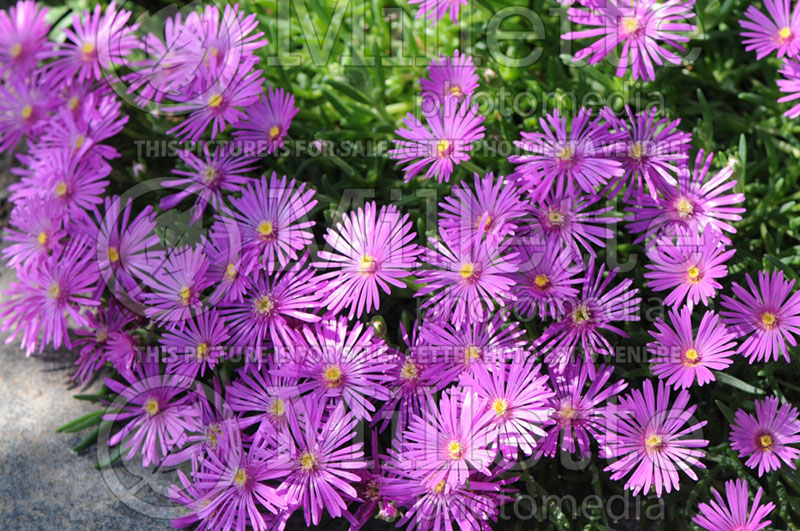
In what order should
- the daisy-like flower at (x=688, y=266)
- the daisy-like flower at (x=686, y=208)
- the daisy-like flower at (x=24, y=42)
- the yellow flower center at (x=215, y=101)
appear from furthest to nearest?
1. the daisy-like flower at (x=24, y=42)
2. the yellow flower center at (x=215, y=101)
3. the daisy-like flower at (x=686, y=208)
4. the daisy-like flower at (x=688, y=266)

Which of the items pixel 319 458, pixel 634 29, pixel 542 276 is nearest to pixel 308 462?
pixel 319 458

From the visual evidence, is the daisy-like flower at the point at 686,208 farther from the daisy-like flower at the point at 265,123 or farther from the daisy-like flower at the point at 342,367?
the daisy-like flower at the point at 265,123

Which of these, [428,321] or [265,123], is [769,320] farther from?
[265,123]

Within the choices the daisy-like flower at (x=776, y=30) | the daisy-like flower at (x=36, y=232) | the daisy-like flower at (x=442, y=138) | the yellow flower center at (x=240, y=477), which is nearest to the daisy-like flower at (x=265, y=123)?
the daisy-like flower at (x=442, y=138)

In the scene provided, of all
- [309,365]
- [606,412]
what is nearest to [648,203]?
[606,412]

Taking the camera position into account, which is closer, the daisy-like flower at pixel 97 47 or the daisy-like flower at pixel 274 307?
the daisy-like flower at pixel 274 307

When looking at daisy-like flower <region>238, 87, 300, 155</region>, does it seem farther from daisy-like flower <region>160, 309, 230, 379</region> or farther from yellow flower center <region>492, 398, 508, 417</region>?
yellow flower center <region>492, 398, 508, 417</region>

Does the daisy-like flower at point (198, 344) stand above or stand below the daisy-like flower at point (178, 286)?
below

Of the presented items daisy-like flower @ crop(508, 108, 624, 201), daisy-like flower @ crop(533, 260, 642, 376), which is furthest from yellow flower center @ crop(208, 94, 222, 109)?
daisy-like flower @ crop(533, 260, 642, 376)
